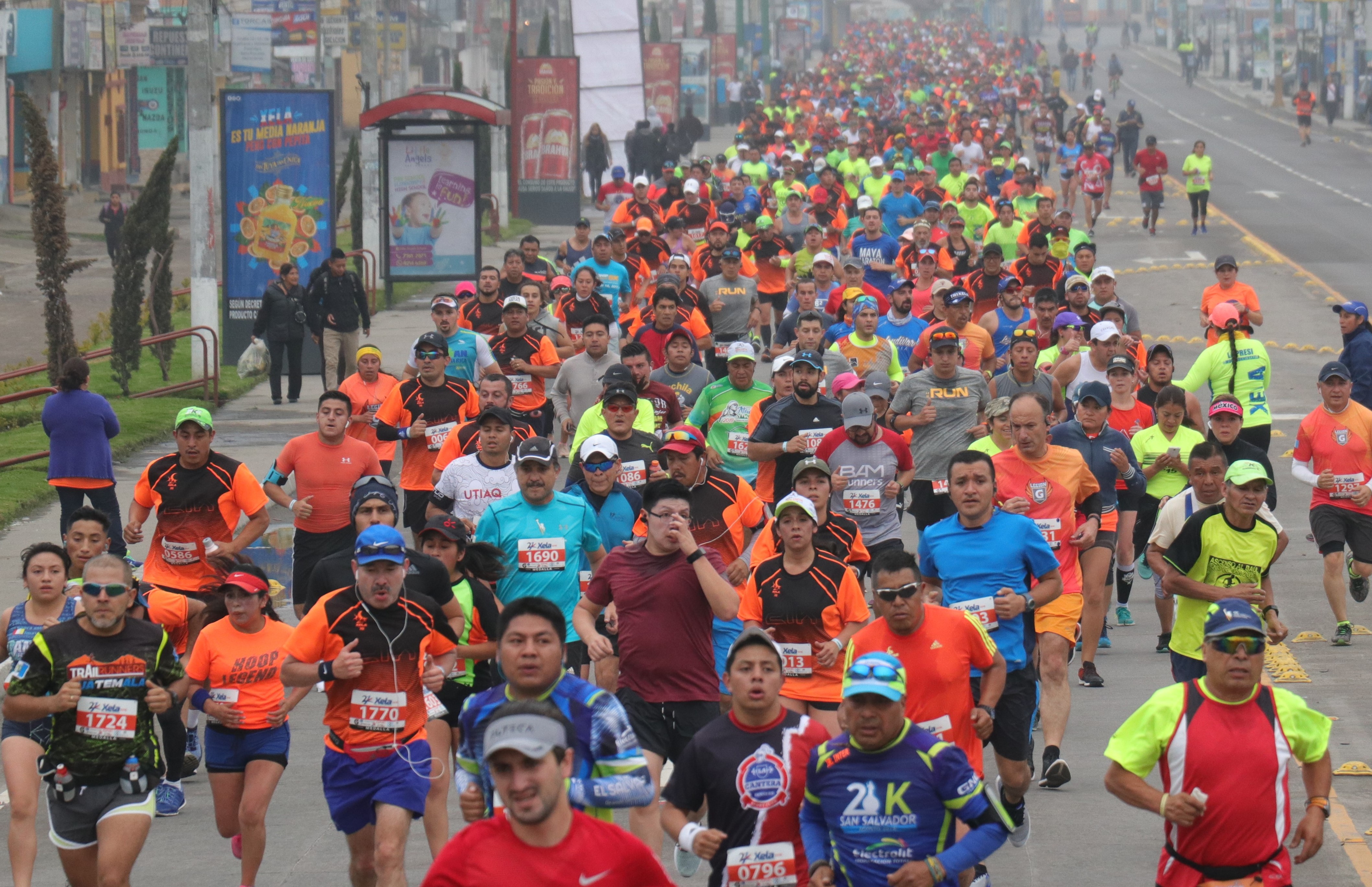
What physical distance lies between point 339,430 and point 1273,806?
7.10 metres

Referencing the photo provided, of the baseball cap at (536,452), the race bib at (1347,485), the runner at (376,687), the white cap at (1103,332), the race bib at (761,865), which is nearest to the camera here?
the race bib at (761,865)

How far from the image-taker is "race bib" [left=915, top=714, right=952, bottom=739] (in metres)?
7.49

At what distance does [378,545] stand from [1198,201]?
33.7 metres

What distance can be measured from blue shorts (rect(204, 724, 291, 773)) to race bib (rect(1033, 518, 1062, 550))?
396 cm

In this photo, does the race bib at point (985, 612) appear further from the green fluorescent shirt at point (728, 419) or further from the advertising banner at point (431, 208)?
the advertising banner at point (431, 208)

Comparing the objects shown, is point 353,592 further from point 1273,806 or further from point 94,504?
point 94,504

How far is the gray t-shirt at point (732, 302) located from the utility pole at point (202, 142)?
7752 millimetres

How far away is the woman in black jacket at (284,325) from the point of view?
22.8 meters

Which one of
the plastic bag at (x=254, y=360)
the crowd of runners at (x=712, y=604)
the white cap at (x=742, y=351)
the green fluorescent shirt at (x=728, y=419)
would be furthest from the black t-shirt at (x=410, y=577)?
the plastic bag at (x=254, y=360)

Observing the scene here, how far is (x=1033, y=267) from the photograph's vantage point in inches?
729

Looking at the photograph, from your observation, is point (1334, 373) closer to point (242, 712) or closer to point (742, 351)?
point (742, 351)

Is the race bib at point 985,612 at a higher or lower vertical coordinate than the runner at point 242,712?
higher

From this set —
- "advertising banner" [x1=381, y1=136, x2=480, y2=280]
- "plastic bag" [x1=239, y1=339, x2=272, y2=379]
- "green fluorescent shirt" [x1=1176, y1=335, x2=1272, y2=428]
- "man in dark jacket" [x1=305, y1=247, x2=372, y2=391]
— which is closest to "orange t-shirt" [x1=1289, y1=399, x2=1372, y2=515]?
"green fluorescent shirt" [x1=1176, y1=335, x2=1272, y2=428]

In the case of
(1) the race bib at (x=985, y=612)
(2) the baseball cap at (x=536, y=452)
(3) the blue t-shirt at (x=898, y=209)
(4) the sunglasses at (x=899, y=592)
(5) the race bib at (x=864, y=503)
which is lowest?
(1) the race bib at (x=985, y=612)
